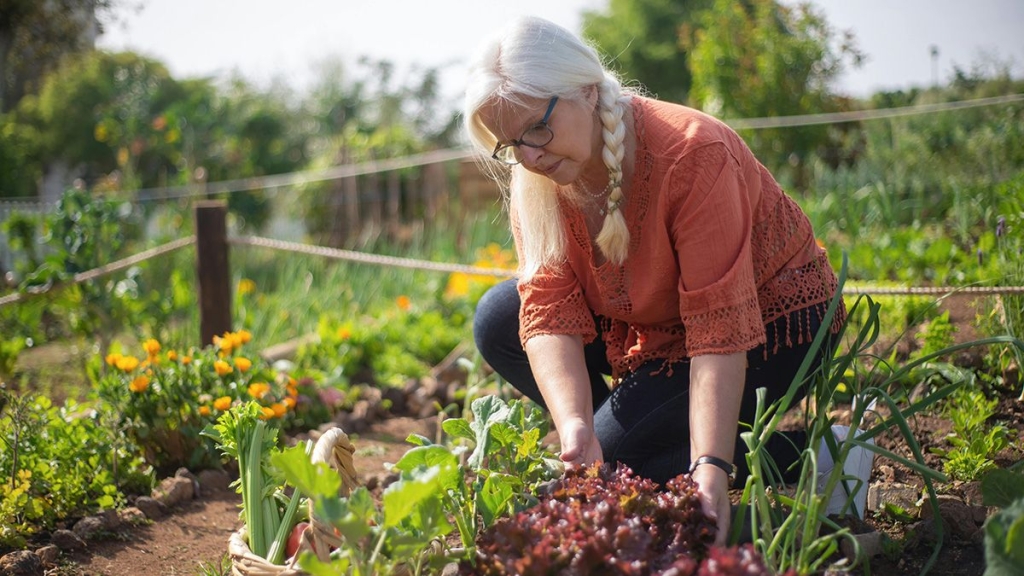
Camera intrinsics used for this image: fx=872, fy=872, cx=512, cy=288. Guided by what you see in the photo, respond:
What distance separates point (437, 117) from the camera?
501 inches

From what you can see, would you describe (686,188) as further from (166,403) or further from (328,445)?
(166,403)

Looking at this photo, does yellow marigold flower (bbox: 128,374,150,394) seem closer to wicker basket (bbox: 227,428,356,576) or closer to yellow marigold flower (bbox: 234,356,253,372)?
yellow marigold flower (bbox: 234,356,253,372)

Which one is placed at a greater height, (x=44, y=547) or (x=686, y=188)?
(x=686, y=188)

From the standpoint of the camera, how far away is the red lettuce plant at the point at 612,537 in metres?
1.24

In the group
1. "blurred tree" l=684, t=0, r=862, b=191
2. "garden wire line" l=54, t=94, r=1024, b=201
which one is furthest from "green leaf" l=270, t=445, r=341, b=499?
"blurred tree" l=684, t=0, r=862, b=191

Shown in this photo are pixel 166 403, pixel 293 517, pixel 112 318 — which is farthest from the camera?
pixel 112 318

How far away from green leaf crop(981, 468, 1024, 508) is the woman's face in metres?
0.95

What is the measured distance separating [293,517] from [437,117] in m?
11.4

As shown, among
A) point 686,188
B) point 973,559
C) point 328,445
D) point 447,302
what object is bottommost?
point 447,302

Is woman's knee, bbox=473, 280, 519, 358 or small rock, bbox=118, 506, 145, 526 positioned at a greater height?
woman's knee, bbox=473, 280, 519, 358

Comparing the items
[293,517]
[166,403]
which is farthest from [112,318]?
[293,517]

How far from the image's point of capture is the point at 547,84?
1.76 meters

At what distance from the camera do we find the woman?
1.68m

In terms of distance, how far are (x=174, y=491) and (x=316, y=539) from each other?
1195 mm
